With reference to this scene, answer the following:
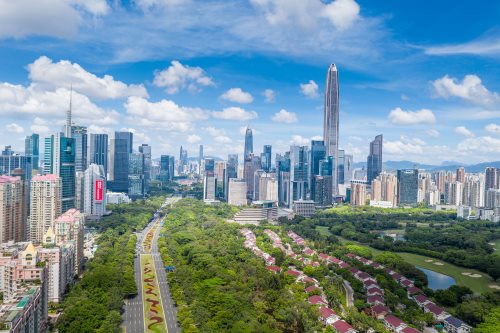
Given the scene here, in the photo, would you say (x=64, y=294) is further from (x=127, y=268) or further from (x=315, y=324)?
(x=315, y=324)

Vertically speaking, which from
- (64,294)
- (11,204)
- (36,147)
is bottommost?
(64,294)

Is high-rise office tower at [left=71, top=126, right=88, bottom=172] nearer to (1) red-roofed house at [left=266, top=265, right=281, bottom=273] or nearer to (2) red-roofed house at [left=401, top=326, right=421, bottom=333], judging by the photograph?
(1) red-roofed house at [left=266, top=265, right=281, bottom=273]

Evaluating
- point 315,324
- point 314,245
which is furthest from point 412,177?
point 315,324


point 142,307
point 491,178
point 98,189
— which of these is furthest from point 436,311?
point 491,178

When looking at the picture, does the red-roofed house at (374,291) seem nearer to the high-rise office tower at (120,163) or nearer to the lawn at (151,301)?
the lawn at (151,301)

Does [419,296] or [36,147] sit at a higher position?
[36,147]

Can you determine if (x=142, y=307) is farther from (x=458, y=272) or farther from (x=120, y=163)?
(x=120, y=163)

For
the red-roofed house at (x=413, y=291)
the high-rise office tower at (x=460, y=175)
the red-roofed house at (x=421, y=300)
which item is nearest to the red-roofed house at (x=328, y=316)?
the red-roofed house at (x=421, y=300)
